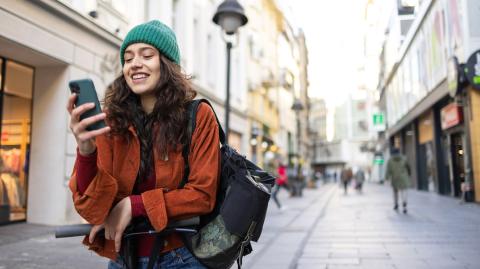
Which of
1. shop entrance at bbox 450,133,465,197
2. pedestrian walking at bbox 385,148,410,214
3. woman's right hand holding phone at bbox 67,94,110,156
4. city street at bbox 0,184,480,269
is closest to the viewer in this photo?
woman's right hand holding phone at bbox 67,94,110,156

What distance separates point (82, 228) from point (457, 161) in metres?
17.8

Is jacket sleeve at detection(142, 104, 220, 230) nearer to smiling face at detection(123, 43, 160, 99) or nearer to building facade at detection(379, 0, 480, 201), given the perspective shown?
smiling face at detection(123, 43, 160, 99)

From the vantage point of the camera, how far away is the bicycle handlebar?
1501mm

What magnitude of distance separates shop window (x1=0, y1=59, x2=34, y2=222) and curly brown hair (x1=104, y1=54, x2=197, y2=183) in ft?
26.8

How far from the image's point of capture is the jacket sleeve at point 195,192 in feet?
4.85

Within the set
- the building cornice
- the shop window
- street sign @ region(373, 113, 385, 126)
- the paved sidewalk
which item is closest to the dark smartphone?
the paved sidewalk

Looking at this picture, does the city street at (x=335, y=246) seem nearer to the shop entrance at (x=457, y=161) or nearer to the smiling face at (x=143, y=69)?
the smiling face at (x=143, y=69)

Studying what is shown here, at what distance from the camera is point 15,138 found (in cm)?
920

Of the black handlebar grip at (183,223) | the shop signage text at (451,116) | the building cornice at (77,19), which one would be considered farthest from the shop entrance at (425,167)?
the black handlebar grip at (183,223)

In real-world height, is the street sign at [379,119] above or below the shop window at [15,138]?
above

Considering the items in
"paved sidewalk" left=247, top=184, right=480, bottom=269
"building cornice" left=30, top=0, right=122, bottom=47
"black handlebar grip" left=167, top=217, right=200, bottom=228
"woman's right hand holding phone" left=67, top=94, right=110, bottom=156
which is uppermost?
"building cornice" left=30, top=0, right=122, bottom=47

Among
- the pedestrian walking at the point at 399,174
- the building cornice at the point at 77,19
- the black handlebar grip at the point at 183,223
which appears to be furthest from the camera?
the pedestrian walking at the point at 399,174

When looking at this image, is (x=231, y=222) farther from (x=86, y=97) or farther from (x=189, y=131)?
(x=86, y=97)

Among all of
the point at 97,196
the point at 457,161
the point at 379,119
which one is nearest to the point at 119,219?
the point at 97,196
